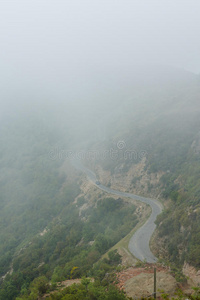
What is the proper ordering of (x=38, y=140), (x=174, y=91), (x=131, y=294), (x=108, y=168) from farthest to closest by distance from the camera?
(x=38, y=140), (x=174, y=91), (x=108, y=168), (x=131, y=294)

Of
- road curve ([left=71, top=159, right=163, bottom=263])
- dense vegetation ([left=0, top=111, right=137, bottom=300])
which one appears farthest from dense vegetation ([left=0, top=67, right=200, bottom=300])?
road curve ([left=71, top=159, right=163, bottom=263])

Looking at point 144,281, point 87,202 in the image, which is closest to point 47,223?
point 87,202

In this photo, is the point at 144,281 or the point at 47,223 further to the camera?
the point at 47,223

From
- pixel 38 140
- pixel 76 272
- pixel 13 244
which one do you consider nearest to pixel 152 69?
pixel 38 140

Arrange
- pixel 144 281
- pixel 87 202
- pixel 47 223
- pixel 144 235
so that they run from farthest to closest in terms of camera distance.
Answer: pixel 47 223
pixel 87 202
pixel 144 235
pixel 144 281

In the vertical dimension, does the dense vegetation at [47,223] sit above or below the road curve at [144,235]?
below

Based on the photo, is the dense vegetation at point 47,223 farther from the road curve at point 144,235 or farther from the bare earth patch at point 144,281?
the bare earth patch at point 144,281

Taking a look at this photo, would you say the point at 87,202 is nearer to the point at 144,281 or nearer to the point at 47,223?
the point at 47,223

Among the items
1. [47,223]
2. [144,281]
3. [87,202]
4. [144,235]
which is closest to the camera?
[144,281]

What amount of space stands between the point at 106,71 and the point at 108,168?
438 feet

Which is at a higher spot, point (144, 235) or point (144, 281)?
point (144, 281)

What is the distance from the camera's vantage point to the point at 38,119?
117188 mm

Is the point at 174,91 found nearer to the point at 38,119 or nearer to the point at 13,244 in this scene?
the point at 38,119

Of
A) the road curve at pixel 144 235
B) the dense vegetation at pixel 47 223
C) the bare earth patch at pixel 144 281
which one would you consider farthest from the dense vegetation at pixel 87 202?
the road curve at pixel 144 235
